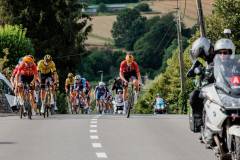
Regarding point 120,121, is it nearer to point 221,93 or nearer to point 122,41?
point 221,93

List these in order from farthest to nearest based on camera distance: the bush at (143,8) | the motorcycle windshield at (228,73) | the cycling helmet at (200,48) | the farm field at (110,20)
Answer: the bush at (143,8)
the farm field at (110,20)
the cycling helmet at (200,48)
the motorcycle windshield at (228,73)

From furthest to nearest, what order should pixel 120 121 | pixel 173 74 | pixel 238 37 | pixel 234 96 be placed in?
1. pixel 173 74
2. pixel 238 37
3. pixel 120 121
4. pixel 234 96

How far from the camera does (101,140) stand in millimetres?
18672

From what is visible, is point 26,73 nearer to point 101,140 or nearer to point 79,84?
point 101,140

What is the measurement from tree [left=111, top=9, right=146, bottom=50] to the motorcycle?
16269 centimetres

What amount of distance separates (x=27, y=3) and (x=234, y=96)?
238ft

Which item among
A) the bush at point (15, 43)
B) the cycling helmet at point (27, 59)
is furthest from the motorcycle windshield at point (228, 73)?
the bush at point (15, 43)

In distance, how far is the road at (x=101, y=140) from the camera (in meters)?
15.9

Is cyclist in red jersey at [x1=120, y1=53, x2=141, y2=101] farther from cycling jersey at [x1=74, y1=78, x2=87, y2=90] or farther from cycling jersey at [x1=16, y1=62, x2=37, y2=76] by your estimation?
cycling jersey at [x1=74, y1=78, x2=87, y2=90]

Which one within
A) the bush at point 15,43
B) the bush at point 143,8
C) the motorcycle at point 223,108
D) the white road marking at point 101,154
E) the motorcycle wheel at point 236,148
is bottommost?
the white road marking at point 101,154

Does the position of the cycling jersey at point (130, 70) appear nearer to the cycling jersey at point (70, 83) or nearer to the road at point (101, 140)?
the road at point (101, 140)

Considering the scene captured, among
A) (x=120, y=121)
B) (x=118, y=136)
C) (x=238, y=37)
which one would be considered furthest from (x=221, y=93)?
(x=238, y=37)

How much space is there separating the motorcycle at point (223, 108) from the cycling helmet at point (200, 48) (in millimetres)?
601

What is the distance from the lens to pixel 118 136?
768 inches
